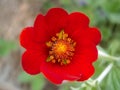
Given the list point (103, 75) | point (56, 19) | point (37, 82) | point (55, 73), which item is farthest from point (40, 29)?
point (37, 82)

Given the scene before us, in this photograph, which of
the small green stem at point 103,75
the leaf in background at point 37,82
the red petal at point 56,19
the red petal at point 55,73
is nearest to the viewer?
the red petal at point 55,73

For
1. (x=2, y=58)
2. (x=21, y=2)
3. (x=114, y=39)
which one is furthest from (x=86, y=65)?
(x=21, y=2)

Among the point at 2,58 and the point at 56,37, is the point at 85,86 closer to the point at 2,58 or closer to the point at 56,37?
the point at 56,37

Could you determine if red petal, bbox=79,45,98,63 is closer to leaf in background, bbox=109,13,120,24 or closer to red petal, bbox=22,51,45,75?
red petal, bbox=22,51,45,75

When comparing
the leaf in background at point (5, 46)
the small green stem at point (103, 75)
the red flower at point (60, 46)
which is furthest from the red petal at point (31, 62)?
the leaf in background at point (5, 46)

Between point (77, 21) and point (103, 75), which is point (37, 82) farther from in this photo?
point (77, 21)

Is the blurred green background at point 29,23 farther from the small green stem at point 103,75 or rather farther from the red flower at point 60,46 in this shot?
the red flower at point 60,46

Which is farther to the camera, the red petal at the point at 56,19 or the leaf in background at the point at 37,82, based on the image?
the leaf in background at the point at 37,82
